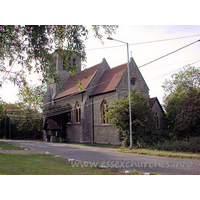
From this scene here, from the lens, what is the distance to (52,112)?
3359cm

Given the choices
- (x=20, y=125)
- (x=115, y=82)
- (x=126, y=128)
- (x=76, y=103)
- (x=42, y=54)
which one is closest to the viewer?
(x=42, y=54)

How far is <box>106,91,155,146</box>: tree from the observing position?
20.0 meters

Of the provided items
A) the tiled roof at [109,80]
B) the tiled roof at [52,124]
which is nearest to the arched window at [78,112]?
the tiled roof at [109,80]

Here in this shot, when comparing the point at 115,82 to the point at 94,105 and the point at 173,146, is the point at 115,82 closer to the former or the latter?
the point at 94,105

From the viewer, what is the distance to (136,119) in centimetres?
2003

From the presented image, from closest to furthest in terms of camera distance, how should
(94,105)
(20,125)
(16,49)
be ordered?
(16,49), (94,105), (20,125)

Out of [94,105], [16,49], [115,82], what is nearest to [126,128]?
[115,82]

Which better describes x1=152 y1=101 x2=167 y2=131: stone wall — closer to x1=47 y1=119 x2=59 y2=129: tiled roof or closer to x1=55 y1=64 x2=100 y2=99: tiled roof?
x1=55 y1=64 x2=100 y2=99: tiled roof

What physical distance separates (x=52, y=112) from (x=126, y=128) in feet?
54.6

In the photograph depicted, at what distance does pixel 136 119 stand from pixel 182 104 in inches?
268

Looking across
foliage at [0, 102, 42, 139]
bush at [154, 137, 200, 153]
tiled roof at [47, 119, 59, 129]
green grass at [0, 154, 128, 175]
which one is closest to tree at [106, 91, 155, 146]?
bush at [154, 137, 200, 153]

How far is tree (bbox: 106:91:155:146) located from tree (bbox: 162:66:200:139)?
4029 mm

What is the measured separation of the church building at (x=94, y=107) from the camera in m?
26.8

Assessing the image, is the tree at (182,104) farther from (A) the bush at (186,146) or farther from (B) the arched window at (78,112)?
(B) the arched window at (78,112)
